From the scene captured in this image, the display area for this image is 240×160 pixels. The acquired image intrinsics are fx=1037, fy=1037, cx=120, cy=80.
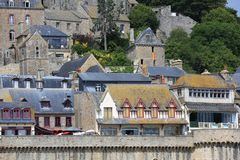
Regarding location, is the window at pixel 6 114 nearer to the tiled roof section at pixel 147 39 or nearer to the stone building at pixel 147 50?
the stone building at pixel 147 50

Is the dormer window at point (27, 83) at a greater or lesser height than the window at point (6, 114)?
greater

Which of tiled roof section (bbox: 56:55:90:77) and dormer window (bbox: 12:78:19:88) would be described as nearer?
dormer window (bbox: 12:78:19:88)

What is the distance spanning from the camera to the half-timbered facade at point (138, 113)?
245ft

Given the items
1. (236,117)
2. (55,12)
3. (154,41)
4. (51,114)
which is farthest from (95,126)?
(55,12)

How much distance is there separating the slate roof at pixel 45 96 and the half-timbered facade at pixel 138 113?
10.8 ft

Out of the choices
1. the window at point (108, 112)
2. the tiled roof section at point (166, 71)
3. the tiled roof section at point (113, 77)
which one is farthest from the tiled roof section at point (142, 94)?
the tiled roof section at point (166, 71)

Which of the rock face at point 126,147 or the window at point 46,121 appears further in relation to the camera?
the window at point 46,121

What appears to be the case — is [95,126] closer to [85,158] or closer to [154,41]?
[85,158]

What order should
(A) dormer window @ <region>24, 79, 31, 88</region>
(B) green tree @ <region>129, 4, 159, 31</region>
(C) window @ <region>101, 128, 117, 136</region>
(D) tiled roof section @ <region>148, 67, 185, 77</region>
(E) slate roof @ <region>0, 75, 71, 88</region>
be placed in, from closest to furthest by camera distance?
(C) window @ <region>101, 128, 117, 136</region> < (A) dormer window @ <region>24, 79, 31, 88</region> < (E) slate roof @ <region>0, 75, 71, 88</region> < (D) tiled roof section @ <region>148, 67, 185, 77</region> < (B) green tree @ <region>129, 4, 159, 31</region>

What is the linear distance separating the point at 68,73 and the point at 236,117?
51.6 ft

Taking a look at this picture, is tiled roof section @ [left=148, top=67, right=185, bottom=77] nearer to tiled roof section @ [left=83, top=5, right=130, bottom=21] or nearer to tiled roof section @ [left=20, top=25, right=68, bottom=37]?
tiled roof section @ [left=20, top=25, right=68, bottom=37]

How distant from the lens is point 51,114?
76312mm

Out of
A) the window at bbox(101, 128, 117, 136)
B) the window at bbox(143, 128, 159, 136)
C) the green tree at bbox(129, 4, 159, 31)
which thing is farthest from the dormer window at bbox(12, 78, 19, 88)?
the green tree at bbox(129, 4, 159, 31)

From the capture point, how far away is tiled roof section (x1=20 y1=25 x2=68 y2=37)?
322 feet
